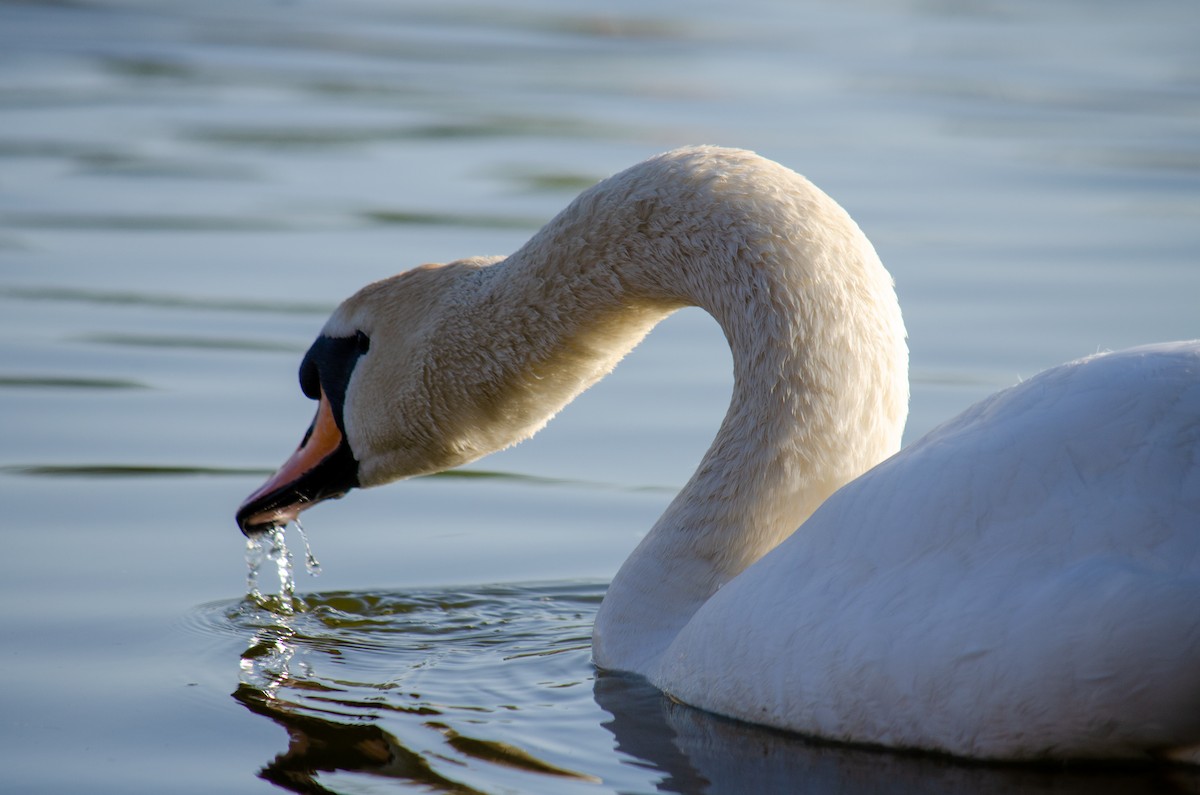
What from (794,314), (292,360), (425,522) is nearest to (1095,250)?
(292,360)

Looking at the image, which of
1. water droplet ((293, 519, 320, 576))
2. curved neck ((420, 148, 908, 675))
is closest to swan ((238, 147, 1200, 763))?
curved neck ((420, 148, 908, 675))

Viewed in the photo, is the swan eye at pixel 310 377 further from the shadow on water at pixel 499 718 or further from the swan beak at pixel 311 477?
the shadow on water at pixel 499 718

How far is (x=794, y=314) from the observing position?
17.3 feet

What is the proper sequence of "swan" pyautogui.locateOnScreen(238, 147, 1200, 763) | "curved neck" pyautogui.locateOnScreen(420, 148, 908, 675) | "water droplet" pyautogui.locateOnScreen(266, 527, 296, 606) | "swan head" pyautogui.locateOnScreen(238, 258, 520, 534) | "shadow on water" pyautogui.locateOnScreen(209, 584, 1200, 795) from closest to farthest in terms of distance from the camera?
"swan" pyautogui.locateOnScreen(238, 147, 1200, 763) < "shadow on water" pyautogui.locateOnScreen(209, 584, 1200, 795) < "curved neck" pyautogui.locateOnScreen(420, 148, 908, 675) < "swan head" pyautogui.locateOnScreen(238, 258, 520, 534) < "water droplet" pyautogui.locateOnScreen(266, 527, 296, 606)

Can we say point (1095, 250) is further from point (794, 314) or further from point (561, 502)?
point (794, 314)

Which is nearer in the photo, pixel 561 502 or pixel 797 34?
pixel 561 502

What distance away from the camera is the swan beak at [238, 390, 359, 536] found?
6.14m

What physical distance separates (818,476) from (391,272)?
182 inches

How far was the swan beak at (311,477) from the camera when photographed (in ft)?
20.1

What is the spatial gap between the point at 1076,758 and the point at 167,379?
484 cm

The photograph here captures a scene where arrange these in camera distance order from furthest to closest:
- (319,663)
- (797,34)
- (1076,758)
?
(797,34)
(319,663)
(1076,758)

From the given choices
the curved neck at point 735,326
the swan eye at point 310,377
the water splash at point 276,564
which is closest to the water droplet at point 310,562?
the water splash at point 276,564

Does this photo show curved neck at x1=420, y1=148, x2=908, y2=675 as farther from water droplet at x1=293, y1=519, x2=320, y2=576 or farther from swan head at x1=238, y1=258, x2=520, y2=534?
water droplet at x1=293, y1=519, x2=320, y2=576

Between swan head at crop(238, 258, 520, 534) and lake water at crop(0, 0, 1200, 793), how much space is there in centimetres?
30
